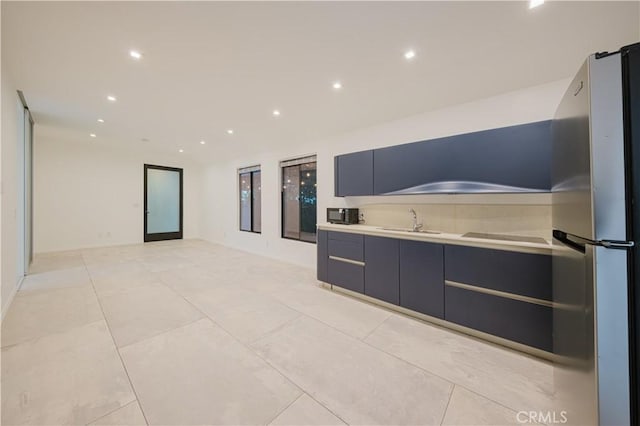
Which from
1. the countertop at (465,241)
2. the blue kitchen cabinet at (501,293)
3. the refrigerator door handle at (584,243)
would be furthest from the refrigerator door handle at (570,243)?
the blue kitchen cabinet at (501,293)

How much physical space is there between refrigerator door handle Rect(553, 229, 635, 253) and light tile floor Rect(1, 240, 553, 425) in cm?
110

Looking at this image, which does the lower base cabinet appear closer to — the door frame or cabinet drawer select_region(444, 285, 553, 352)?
cabinet drawer select_region(444, 285, 553, 352)

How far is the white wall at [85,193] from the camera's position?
18.0 ft

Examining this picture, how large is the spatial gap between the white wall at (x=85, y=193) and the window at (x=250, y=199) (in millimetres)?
2717

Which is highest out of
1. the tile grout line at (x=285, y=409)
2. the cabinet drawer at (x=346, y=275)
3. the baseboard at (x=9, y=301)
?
the cabinet drawer at (x=346, y=275)

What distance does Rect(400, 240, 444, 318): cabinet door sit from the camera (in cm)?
234

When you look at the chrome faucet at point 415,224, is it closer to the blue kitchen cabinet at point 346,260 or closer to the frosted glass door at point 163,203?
the blue kitchen cabinet at point 346,260

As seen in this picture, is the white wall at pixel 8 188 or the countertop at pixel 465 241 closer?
the countertop at pixel 465 241

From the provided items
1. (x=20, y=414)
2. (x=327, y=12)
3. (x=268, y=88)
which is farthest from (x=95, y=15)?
(x=20, y=414)

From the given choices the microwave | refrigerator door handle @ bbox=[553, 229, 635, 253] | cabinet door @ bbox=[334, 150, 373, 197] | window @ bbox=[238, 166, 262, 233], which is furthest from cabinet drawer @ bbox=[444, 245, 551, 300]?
window @ bbox=[238, 166, 262, 233]

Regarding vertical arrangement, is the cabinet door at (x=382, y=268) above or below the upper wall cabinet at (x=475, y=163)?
below

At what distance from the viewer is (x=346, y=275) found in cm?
311

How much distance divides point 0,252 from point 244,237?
396cm

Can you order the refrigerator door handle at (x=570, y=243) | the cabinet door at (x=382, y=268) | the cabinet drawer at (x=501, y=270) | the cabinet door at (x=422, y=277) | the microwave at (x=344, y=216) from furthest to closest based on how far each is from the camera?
1. the microwave at (x=344, y=216)
2. the cabinet door at (x=382, y=268)
3. the cabinet door at (x=422, y=277)
4. the cabinet drawer at (x=501, y=270)
5. the refrigerator door handle at (x=570, y=243)
